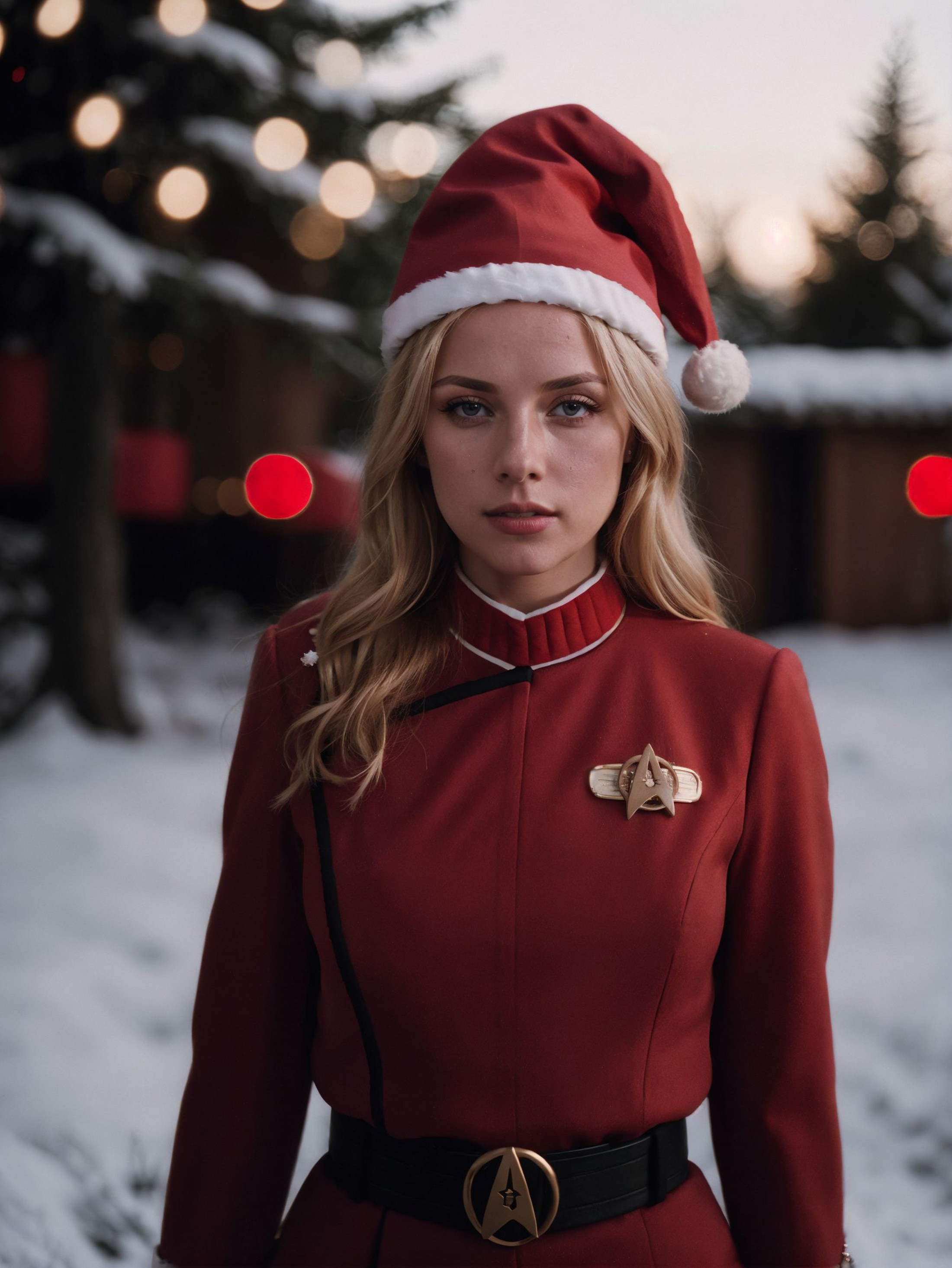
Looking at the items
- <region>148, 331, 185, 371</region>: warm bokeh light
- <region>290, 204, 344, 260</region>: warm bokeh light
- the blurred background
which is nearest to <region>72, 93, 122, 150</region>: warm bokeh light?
the blurred background

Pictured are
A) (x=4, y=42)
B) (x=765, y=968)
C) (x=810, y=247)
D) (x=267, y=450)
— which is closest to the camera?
(x=765, y=968)

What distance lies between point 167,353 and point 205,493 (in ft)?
3.95

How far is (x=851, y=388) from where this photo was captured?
945cm

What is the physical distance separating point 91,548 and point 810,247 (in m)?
11.5

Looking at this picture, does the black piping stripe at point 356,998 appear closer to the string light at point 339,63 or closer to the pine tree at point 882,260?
the string light at point 339,63

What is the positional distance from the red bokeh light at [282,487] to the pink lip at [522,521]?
23.5ft

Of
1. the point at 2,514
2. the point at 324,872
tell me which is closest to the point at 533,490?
the point at 324,872

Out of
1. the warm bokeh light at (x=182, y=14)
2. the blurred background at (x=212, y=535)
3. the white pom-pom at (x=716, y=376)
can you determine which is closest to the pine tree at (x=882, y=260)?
the blurred background at (x=212, y=535)

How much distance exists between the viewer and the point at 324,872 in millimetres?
1376

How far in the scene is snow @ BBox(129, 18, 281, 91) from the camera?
613cm

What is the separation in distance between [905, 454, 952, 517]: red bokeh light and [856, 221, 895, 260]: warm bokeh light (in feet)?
19.4

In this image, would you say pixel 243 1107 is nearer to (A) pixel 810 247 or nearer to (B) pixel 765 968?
(B) pixel 765 968

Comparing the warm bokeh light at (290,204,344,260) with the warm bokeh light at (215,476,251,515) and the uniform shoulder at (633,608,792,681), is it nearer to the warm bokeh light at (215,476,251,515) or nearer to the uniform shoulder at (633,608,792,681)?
the warm bokeh light at (215,476,251,515)

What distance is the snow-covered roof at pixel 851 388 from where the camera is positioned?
368 inches
